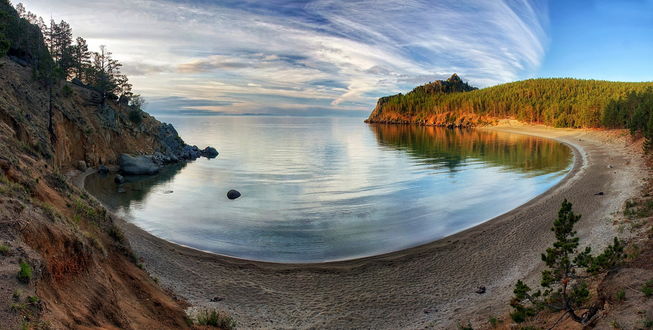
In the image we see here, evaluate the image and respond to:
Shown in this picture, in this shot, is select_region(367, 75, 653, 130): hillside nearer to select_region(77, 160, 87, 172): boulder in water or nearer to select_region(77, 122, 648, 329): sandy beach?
select_region(77, 122, 648, 329): sandy beach

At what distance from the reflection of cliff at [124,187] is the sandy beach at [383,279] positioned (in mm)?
10970

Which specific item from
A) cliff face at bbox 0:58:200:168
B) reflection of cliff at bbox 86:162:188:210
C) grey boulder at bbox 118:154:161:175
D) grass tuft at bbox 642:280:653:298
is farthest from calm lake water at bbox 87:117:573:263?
grass tuft at bbox 642:280:653:298

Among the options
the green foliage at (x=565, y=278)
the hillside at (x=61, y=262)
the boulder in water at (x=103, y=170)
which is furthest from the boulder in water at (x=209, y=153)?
the green foliage at (x=565, y=278)

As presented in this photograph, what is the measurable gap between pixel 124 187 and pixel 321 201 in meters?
24.0

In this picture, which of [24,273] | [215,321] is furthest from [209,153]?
[24,273]

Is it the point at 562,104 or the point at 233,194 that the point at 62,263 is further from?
the point at 562,104

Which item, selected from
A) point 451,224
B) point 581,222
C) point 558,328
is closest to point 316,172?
point 451,224

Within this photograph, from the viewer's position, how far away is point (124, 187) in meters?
40.7

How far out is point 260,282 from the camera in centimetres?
1723

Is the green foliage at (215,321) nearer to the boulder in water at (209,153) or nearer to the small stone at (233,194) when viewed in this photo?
the small stone at (233,194)

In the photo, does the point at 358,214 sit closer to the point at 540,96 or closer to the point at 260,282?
the point at 260,282

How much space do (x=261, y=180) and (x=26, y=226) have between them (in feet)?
119

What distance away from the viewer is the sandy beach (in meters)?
13.8

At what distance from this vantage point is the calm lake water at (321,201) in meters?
23.7
